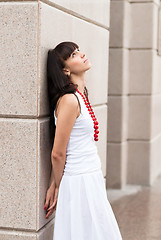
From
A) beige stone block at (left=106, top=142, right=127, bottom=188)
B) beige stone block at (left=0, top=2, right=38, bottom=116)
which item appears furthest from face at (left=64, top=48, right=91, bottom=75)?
beige stone block at (left=106, top=142, right=127, bottom=188)

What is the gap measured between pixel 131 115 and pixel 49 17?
5.12 m

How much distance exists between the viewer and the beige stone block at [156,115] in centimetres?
941

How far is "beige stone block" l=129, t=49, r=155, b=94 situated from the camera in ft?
29.9

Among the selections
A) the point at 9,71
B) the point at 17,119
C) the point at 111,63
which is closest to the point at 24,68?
the point at 9,71

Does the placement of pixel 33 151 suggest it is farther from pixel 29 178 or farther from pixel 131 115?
pixel 131 115

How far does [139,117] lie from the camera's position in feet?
30.1

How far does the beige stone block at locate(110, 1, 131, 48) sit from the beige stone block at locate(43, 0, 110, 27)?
7.81 ft

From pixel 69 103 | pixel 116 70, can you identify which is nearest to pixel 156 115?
pixel 116 70

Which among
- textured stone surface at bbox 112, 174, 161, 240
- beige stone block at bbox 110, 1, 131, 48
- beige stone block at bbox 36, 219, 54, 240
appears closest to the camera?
beige stone block at bbox 36, 219, 54, 240

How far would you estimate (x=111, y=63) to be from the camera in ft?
28.7

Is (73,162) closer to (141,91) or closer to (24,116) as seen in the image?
(24,116)

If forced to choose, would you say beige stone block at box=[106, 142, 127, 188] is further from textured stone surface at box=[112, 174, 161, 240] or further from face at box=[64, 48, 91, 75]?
face at box=[64, 48, 91, 75]

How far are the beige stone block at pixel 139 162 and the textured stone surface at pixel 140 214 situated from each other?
0.89ft

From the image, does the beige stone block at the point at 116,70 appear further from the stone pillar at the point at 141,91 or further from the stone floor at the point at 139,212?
the stone floor at the point at 139,212
